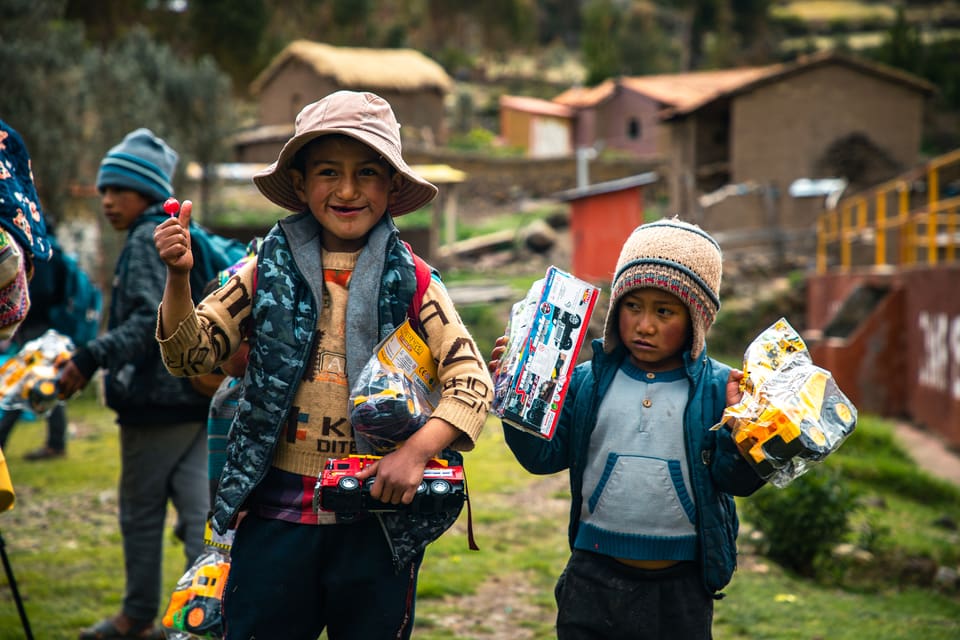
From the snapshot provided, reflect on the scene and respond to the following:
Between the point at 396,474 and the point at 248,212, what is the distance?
25.6 metres

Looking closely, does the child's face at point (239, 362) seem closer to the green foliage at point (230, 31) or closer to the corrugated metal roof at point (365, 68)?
the corrugated metal roof at point (365, 68)

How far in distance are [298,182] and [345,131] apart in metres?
0.29

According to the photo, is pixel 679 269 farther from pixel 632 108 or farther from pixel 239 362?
pixel 632 108

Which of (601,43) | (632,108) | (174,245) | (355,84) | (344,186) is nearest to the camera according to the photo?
(174,245)

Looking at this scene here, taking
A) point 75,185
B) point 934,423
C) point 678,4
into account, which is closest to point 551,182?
point 678,4

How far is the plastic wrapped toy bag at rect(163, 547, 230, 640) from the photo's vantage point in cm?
287

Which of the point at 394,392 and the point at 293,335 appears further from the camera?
the point at 293,335

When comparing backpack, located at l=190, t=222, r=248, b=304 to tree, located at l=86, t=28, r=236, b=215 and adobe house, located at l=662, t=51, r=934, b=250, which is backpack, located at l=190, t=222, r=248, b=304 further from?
adobe house, located at l=662, t=51, r=934, b=250

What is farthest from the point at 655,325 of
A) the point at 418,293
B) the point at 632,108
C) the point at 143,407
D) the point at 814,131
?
→ the point at 632,108

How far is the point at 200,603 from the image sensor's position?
289cm

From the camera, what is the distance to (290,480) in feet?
8.15

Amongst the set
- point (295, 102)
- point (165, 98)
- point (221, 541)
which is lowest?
point (221, 541)

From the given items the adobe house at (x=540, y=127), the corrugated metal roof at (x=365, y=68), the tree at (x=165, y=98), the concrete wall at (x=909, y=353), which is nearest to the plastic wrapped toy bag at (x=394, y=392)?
the concrete wall at (x=909, y=353)

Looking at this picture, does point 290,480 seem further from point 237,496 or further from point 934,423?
point 934,423
